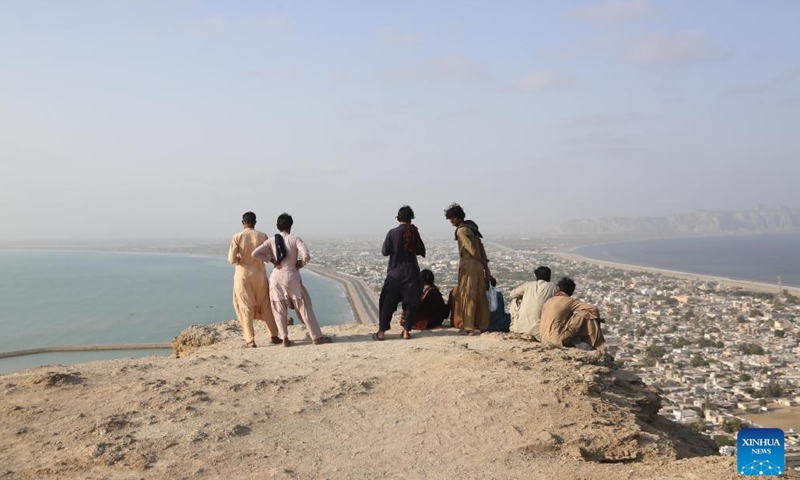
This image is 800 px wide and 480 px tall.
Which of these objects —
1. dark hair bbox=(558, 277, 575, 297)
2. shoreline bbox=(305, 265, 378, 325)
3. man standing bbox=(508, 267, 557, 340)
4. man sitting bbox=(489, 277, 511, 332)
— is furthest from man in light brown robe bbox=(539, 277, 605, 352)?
shoreline bbox=(305, 265, 378, 325)

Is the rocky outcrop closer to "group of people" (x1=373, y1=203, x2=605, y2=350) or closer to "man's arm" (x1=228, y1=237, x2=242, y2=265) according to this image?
"man's arm" (x1=228, y1=237, x2=242, y2=265)

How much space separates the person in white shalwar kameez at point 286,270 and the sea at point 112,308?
13932 mm

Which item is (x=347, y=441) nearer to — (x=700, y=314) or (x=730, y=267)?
(x=700, y=314)

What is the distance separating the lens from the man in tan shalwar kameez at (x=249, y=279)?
269 inches

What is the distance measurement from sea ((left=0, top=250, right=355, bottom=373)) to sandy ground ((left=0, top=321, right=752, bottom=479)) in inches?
572

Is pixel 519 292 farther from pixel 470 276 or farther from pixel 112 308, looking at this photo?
pixel 112 308

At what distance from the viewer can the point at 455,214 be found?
7137 millimetres

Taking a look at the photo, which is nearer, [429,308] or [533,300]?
[533,300]

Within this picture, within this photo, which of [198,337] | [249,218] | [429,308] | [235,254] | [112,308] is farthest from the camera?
[112,308]

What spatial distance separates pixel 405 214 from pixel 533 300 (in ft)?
7.30

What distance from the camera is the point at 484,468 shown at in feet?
11.6

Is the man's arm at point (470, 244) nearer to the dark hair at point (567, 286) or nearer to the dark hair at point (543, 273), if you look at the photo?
the dark hair at point (543, 273)

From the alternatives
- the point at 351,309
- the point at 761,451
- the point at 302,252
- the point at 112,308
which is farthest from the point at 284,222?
the point at 112,308

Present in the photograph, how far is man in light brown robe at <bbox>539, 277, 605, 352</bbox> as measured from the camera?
6500 millimetres
